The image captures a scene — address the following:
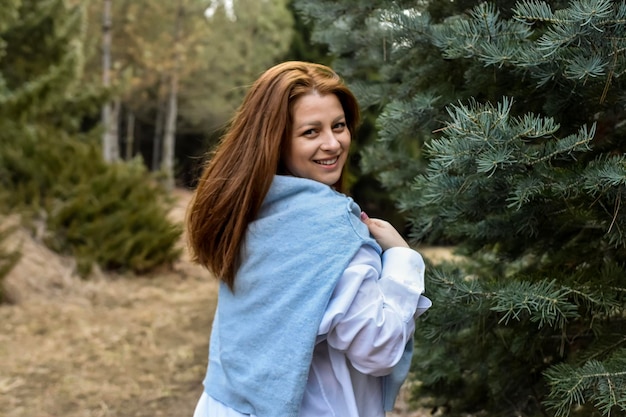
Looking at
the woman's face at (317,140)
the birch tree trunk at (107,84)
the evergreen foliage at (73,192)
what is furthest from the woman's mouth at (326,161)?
the birch tree trunk at (107,84)

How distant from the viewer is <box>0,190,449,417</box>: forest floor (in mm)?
4035

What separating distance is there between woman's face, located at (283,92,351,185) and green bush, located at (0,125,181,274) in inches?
242

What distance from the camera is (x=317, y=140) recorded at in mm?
1565

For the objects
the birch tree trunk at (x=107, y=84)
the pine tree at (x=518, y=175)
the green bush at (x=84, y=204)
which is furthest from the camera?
the birch tree trunk at (x=107, y=84)

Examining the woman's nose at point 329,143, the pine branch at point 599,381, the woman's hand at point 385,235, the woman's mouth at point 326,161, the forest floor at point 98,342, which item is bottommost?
the forest floor at point 98,342

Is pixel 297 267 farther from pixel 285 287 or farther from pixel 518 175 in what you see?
pixel 518 175

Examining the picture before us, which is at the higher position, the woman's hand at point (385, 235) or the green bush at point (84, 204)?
the woman's hand at point (385, 235)

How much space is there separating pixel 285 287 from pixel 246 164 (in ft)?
1.03

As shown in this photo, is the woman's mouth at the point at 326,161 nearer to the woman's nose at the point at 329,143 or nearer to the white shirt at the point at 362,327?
the woman's nose at the point at 329,143

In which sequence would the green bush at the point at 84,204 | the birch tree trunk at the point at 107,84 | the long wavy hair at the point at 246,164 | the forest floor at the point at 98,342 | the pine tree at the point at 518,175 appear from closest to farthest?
1. the pine tree at the point at 518,175
2. the long wavy hair at the point at 246,164
3. the forest floor at the point at 98,342
4. the green bush at the point at 84,204
5. the birch tree trunk at the point at 107,84

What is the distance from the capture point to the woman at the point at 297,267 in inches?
54.3

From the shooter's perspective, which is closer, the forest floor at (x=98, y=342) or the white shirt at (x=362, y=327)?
the white shirt at (x=362, y=327)

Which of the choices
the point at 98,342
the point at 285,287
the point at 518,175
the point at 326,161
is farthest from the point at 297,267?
the point at 98,342

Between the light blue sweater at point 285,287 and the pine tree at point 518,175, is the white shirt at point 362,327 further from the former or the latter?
the pine tree at point 518,175
